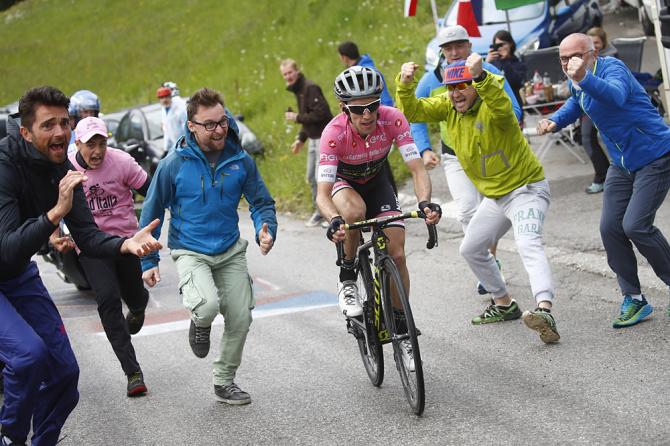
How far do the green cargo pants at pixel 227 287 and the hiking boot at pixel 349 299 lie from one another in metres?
0.61

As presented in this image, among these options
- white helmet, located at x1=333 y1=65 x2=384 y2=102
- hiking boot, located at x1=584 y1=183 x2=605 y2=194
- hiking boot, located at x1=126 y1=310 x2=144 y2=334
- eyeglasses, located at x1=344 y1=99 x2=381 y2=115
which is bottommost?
hiking boot, located at x1=584 y1=183 x2=605 y2=194

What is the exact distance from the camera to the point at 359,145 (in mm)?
6613

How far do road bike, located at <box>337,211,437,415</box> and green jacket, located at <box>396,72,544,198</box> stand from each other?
1.18m

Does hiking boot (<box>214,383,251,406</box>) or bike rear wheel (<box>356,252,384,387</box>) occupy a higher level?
bike rear wheel (<box>356,252,384,387</box>)

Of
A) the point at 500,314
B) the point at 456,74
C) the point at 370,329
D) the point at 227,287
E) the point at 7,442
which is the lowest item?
the point at 500,314

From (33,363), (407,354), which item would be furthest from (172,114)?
(33,363)

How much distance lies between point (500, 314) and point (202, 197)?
107 inches

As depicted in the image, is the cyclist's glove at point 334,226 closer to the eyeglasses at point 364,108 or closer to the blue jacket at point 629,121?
the eyeglasses at point 364,108

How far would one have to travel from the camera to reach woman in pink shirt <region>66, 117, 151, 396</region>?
7195 millimetres

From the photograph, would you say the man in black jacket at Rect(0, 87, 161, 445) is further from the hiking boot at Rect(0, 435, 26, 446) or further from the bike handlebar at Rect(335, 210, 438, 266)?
the bike handlebar at Rect(335, 210, 438, 266)

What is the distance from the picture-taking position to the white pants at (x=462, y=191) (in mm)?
8602

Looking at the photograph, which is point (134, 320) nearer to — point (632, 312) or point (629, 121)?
point (632, 312)

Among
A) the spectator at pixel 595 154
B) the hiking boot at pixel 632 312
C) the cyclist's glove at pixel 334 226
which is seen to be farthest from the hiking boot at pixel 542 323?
the spectator at pixel 595 154

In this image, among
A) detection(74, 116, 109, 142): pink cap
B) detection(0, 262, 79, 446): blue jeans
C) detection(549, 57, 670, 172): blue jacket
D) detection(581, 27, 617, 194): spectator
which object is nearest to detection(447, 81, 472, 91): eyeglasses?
detection(549, 57, 670, 172): blue jacket
